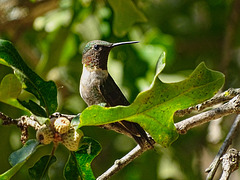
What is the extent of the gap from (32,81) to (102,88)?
20.7 inches

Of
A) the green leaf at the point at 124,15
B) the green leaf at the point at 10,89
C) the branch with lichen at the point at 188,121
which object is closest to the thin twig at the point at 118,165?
the branch with lichen at the point at 188,121

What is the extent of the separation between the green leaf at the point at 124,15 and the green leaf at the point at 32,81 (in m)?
1.00

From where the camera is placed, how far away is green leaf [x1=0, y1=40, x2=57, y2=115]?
165 centimetres

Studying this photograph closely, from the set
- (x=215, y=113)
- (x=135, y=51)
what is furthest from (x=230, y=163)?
(x=135, y=51)

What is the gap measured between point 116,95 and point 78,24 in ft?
5.03

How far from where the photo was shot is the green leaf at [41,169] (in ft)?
5.37

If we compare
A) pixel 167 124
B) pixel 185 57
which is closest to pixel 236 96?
pixel 167 124

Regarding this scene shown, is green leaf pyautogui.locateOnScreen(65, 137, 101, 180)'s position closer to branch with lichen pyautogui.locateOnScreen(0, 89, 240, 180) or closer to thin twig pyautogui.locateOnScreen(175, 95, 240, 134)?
branch with lichen pyautogui.locateOnScreen(0, 89, 240, 180)

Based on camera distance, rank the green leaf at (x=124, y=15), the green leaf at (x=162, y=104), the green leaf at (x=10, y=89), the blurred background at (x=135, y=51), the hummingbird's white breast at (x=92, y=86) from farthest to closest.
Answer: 1. the blurred background at (x=135, y=51)
2. the green leaf at (x=124, y=15)
3. the hummingbird's white breast at (x=92, y=86)
4. the green leaf at (x=10, y=89)
5. the green leaf at (x=162, y=104)

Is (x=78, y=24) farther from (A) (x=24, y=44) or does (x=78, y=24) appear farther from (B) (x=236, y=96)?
(B) (x=236, y=96)

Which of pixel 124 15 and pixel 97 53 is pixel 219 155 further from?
pixel 124 15

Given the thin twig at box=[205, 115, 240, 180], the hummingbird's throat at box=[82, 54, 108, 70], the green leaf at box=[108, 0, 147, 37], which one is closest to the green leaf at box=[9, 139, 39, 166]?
the thin twig at box=[205, 115, 240, 180]

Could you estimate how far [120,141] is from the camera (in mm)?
3385

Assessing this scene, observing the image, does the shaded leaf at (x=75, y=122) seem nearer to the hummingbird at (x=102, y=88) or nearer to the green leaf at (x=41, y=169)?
the green leaf at (x=41, y=169)
